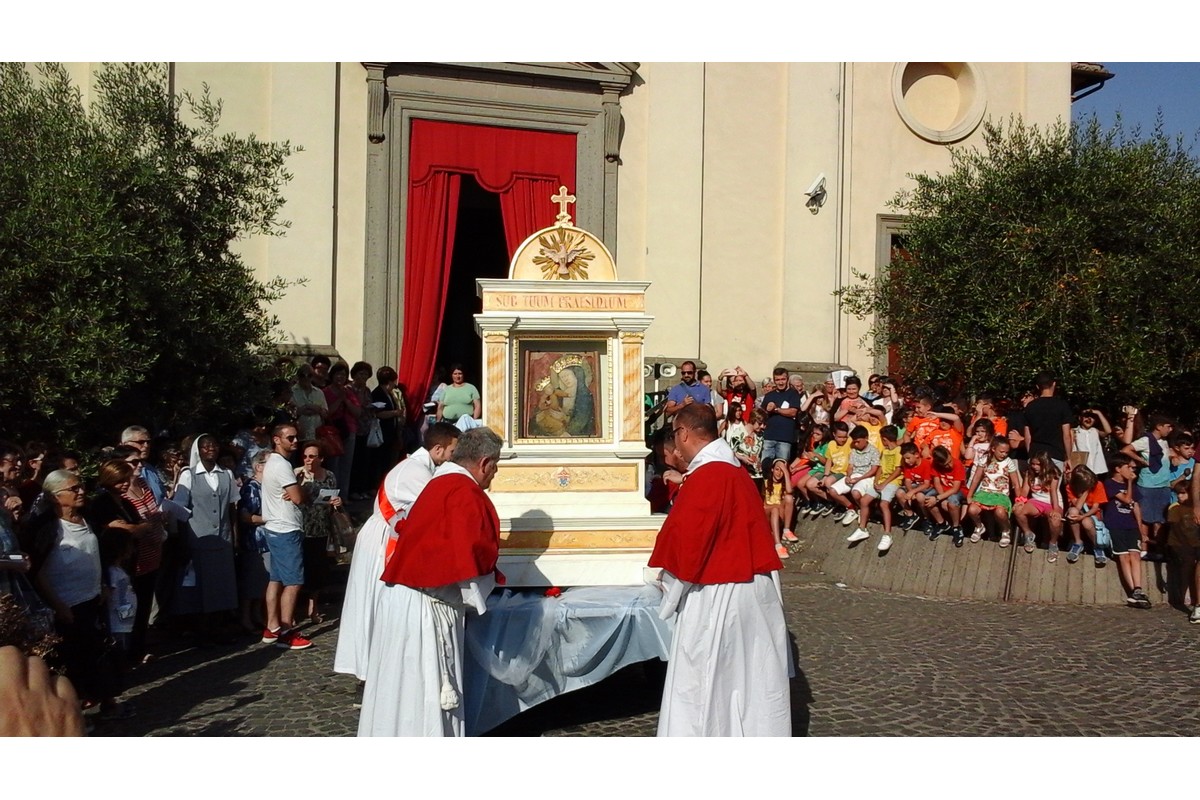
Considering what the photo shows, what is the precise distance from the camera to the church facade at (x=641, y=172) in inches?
530

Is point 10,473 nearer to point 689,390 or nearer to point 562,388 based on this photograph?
point 562,388

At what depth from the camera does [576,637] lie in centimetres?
587

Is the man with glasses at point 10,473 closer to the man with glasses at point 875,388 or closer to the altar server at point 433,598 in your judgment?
the altar server at point 433,598

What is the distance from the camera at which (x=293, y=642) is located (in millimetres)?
7738

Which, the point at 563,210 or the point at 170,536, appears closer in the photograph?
the point at 563,210

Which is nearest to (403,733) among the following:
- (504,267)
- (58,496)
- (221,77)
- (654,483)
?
(58,496)

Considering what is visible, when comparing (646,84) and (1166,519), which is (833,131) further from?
(1166,519)

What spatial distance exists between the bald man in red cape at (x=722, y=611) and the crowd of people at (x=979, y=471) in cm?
327

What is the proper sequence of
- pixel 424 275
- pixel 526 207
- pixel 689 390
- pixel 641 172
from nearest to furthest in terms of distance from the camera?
pixel 689 390 → pixel 424 275 → pixel 526 207 → pixel 641 172

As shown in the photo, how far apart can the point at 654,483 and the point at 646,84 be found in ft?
24.6

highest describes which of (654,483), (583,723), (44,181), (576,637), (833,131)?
(833,131)

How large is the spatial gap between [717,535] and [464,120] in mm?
10283

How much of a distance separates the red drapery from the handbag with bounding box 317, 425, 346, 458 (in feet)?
11.5

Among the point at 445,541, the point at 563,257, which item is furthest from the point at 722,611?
the point at 563,257
